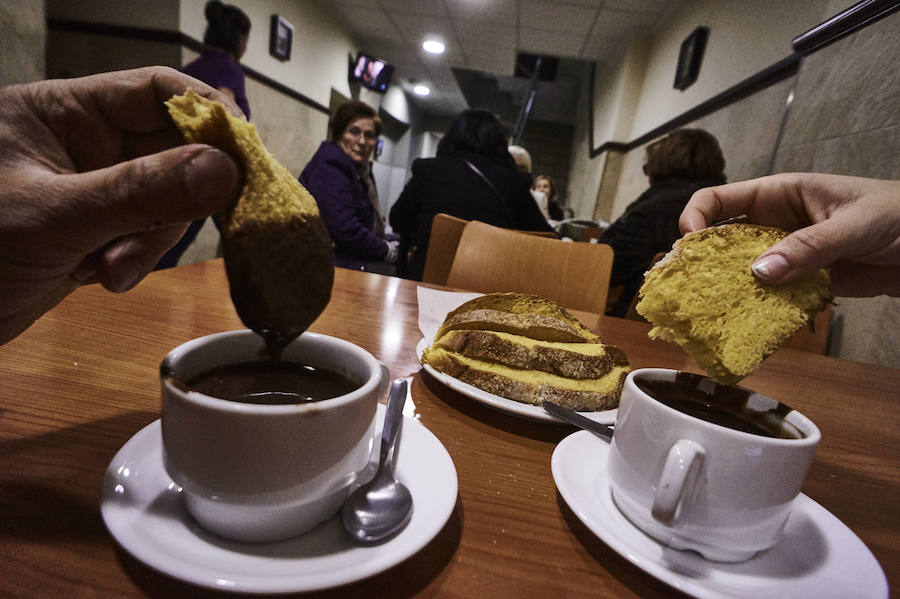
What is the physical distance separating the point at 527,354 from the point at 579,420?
0.21m

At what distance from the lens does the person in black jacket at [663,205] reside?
281 cm

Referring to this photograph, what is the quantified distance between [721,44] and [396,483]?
5.16 metres

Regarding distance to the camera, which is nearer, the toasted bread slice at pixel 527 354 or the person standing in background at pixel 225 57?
the toasted bread slice at pixel 527 354

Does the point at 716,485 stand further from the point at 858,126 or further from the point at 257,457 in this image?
the point at 858,126

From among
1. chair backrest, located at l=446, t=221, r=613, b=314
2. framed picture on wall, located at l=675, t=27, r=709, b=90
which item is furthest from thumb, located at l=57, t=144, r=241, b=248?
framed picture on wall, located at l=675, t=27, r=709, b=90

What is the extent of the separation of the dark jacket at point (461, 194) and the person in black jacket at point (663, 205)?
0.69m

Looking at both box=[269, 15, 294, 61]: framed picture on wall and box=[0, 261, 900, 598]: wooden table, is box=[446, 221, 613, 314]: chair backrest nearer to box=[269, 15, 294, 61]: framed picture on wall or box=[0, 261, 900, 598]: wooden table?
box=[0, 261, 900, 598]: wooden table

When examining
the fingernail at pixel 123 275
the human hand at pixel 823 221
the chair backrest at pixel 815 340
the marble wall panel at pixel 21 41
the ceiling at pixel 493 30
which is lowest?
the chair backrest at pixel 815 340

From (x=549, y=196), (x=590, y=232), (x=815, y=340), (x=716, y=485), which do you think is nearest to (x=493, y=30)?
(x=549, y=196)

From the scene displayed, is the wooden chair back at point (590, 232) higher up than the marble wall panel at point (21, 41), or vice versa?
the marble wall panel at point (21, 41)

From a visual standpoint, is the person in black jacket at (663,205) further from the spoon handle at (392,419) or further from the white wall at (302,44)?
the white wall at (302,44)

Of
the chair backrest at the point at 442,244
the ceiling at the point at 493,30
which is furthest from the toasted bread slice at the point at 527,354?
the ceiling at the point at 493,30

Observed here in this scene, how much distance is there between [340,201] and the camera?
11.2ft

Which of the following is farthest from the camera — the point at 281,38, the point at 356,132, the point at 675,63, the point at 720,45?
the point at 281,38
